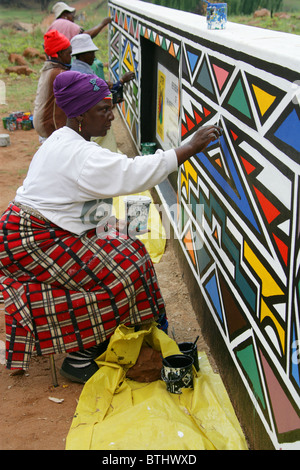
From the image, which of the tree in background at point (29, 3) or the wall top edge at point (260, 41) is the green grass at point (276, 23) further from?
the tree in background at point (29, 3)

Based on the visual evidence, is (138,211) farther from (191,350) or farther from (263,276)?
(263,276)

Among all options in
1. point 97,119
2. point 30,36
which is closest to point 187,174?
point 97,119

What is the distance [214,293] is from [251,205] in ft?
3.25

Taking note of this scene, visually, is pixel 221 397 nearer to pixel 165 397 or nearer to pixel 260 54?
pixel 165 397

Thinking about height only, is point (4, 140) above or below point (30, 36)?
above

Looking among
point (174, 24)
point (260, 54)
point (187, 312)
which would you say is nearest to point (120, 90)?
point (174, 24)

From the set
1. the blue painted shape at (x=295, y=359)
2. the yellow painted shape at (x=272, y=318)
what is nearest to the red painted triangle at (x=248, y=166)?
the yellow painted shape at (x=272, y=318)

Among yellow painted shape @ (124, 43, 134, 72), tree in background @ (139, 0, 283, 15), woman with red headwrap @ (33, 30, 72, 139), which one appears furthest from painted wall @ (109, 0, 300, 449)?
tree in background @ (139, 0, 283, 15)

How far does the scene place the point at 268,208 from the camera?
2320 millimetres

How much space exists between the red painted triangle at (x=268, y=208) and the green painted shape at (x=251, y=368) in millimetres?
724

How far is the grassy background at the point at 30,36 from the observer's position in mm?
13724

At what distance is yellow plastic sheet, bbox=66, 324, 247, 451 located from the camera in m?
2.66
